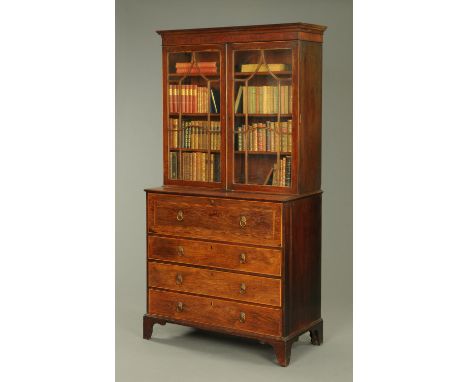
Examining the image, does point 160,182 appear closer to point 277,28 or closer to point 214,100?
point 214,100

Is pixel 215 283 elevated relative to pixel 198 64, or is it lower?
lower

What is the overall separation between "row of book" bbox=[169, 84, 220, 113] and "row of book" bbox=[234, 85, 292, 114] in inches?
7.8

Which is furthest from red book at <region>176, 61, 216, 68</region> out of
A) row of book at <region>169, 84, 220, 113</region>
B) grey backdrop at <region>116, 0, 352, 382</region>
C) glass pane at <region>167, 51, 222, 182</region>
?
grey backdrop at <region>116, 0, 352, 382</region>

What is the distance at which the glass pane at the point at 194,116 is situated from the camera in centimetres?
500

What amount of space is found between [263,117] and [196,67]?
1.97 feet

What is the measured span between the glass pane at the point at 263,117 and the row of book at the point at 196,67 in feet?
0.59

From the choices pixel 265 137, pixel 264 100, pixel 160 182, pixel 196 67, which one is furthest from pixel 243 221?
pixel 160 182

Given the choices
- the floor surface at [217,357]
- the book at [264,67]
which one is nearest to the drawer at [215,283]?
the floor surface at [217,357]

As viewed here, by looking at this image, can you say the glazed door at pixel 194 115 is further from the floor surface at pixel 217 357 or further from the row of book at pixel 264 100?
the floor surface at pixel 217 357

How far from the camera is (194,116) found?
513 centimetres

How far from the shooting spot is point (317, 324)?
498 cm
